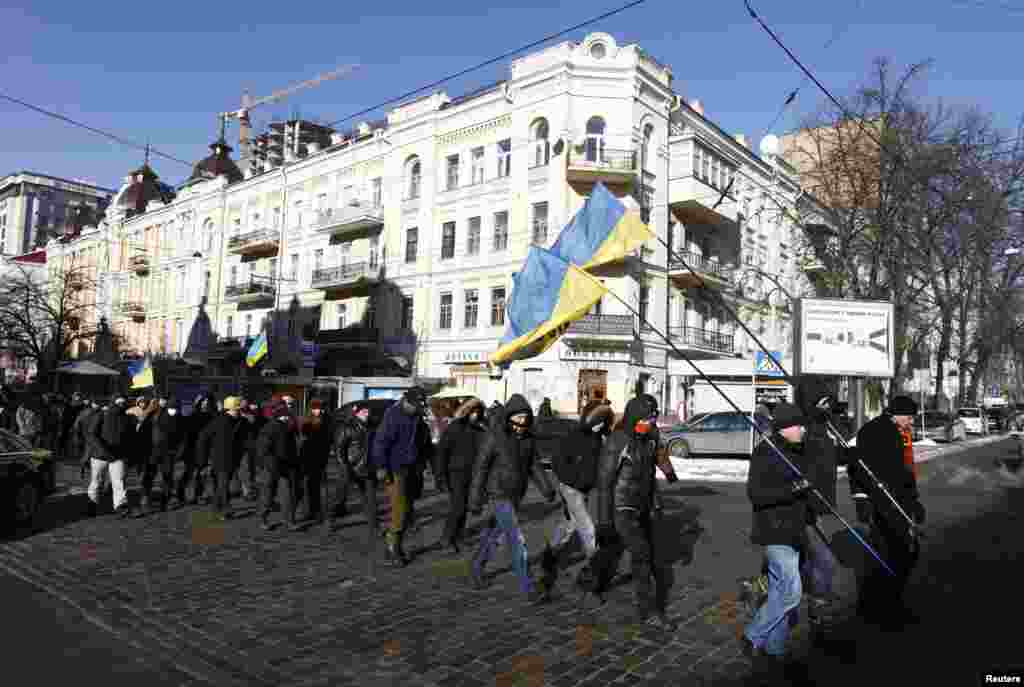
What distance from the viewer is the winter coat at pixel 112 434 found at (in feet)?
35.0

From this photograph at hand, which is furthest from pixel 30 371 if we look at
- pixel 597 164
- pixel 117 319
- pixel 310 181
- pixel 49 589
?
pixel 49 589

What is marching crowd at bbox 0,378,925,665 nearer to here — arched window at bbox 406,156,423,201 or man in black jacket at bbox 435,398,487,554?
man in black jacket at bbox 435,398,487,554

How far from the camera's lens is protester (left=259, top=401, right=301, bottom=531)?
10016 millimetres

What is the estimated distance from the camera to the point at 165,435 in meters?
11.6

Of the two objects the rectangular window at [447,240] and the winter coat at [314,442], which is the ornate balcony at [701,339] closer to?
the rectangular window at [447,240]

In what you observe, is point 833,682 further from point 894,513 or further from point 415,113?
point 415,113

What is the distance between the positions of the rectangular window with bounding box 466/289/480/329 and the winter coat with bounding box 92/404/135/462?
22.2 metres

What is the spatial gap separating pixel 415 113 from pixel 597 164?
10912 millimetres

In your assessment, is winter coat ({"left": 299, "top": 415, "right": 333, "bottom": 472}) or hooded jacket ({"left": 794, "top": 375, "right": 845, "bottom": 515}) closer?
hooded jacket ({"left": 794, "top": 375, "right": 845, "bottom": 515})

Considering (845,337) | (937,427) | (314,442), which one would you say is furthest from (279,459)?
(937,427)

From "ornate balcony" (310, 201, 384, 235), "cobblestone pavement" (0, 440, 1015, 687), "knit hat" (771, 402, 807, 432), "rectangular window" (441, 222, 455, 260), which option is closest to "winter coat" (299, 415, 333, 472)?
"cobblestone pavement" (0, 440, 1015, 687)

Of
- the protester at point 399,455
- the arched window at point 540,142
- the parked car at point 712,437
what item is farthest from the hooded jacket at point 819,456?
the arched window at point 540,142

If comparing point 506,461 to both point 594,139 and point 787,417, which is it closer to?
point 787,417

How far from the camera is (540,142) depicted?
3092 cm
